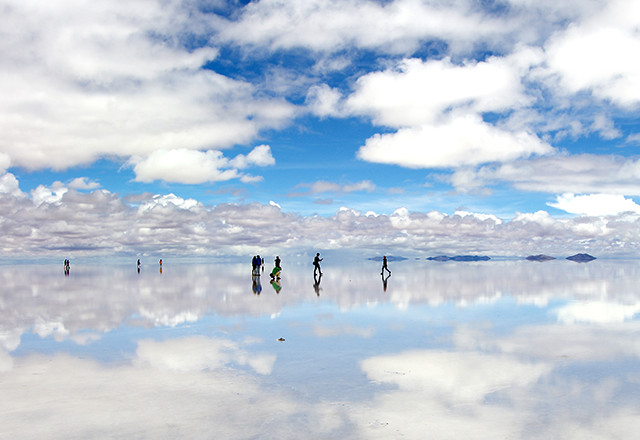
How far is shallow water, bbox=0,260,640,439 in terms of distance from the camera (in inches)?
321

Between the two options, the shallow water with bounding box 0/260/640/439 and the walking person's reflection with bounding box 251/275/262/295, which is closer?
the shallow water with bounding box 0/260/640/439

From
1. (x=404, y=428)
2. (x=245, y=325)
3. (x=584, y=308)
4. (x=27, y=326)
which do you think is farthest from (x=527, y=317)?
(x=27, y=326)

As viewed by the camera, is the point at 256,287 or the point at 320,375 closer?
the point at 320,375

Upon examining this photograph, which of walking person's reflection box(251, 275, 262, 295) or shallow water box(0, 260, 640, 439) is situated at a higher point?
shallow water box(0, 260, 640, 439)

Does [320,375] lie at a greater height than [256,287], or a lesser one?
greater

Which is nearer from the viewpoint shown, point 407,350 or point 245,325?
point 407,350

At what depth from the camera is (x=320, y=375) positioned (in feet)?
36.8

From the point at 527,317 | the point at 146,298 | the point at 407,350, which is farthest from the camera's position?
the point at 146,298

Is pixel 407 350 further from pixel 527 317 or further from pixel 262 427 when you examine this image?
pixel 527 317

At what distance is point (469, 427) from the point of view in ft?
26.4

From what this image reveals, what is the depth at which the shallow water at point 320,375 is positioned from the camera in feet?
A: 26.8

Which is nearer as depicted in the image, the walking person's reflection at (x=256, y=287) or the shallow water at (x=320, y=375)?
the shallow water at (x=320, y=375)

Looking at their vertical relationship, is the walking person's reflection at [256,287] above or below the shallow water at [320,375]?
below

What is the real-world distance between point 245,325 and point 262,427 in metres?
10.8
